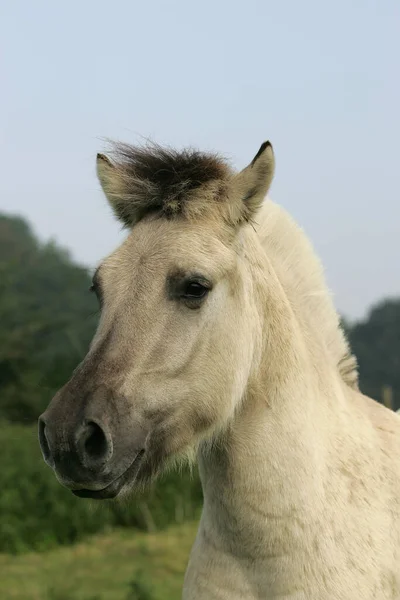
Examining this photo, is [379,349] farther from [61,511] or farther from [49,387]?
[61,511]

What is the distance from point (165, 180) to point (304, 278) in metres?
0.95

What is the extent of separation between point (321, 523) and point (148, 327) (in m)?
1.17

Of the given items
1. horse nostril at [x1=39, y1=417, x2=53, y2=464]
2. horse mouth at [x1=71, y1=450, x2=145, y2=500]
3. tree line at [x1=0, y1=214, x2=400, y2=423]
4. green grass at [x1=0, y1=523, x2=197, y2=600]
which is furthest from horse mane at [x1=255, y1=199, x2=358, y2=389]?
tree line at [x1=0, y1=214, x2=400, y2=423]

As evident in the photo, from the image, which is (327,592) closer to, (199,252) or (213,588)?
(213,588)

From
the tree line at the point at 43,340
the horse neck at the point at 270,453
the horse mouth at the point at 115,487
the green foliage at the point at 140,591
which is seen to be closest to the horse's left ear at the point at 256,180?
the horse neck at the point at 270,453

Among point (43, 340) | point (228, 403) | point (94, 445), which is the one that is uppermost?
point (228, 403)

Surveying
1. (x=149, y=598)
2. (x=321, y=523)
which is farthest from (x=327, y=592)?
(x=149, y=598)

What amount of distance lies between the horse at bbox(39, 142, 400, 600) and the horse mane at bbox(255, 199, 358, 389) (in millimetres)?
222

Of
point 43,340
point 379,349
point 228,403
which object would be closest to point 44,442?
point 228,403

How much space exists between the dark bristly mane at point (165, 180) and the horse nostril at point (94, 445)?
3.60ft

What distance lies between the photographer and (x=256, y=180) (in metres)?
Answer: 3.55

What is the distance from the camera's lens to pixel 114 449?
2998 millimetres

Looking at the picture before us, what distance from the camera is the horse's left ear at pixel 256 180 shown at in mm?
3459

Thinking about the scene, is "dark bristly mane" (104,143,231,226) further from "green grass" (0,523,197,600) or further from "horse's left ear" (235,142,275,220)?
"green grass" (0,523,197,600)
